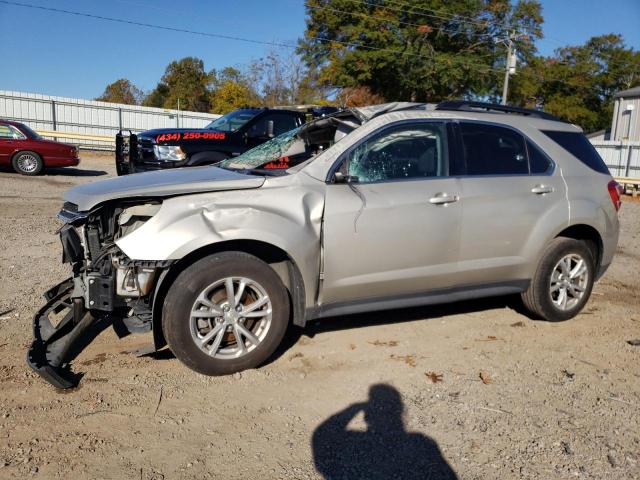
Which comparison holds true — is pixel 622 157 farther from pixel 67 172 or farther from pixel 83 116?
pixel 83 116

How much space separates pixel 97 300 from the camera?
3.73m

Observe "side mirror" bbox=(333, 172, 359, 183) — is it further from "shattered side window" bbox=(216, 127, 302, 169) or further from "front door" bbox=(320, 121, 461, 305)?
"shattered side window" bbox=(216, 127, 302, 169)

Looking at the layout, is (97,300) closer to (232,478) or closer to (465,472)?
(232,478)

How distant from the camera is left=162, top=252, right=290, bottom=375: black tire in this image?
→ 3717 mm

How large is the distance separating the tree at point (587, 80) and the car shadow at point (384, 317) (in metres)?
48.9

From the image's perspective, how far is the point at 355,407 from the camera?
11.8 ft

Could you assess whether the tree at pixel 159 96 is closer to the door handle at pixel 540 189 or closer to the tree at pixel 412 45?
the tree at pixel 412 45

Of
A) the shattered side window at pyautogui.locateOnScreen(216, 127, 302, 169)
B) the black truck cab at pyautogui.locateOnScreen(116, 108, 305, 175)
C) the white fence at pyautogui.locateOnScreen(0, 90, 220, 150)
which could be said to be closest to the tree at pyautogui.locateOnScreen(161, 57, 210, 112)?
the white fence at pyautogui.locateOnScreen(0, 90, 220, 150)

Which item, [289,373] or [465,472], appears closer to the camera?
[465,472]

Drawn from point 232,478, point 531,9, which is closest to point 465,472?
point 232,478

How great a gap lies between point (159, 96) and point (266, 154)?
53118 mm

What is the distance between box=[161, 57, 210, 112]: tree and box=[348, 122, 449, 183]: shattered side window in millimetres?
45714

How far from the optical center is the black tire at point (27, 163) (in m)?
15.8

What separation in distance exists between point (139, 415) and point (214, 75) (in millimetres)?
47625
